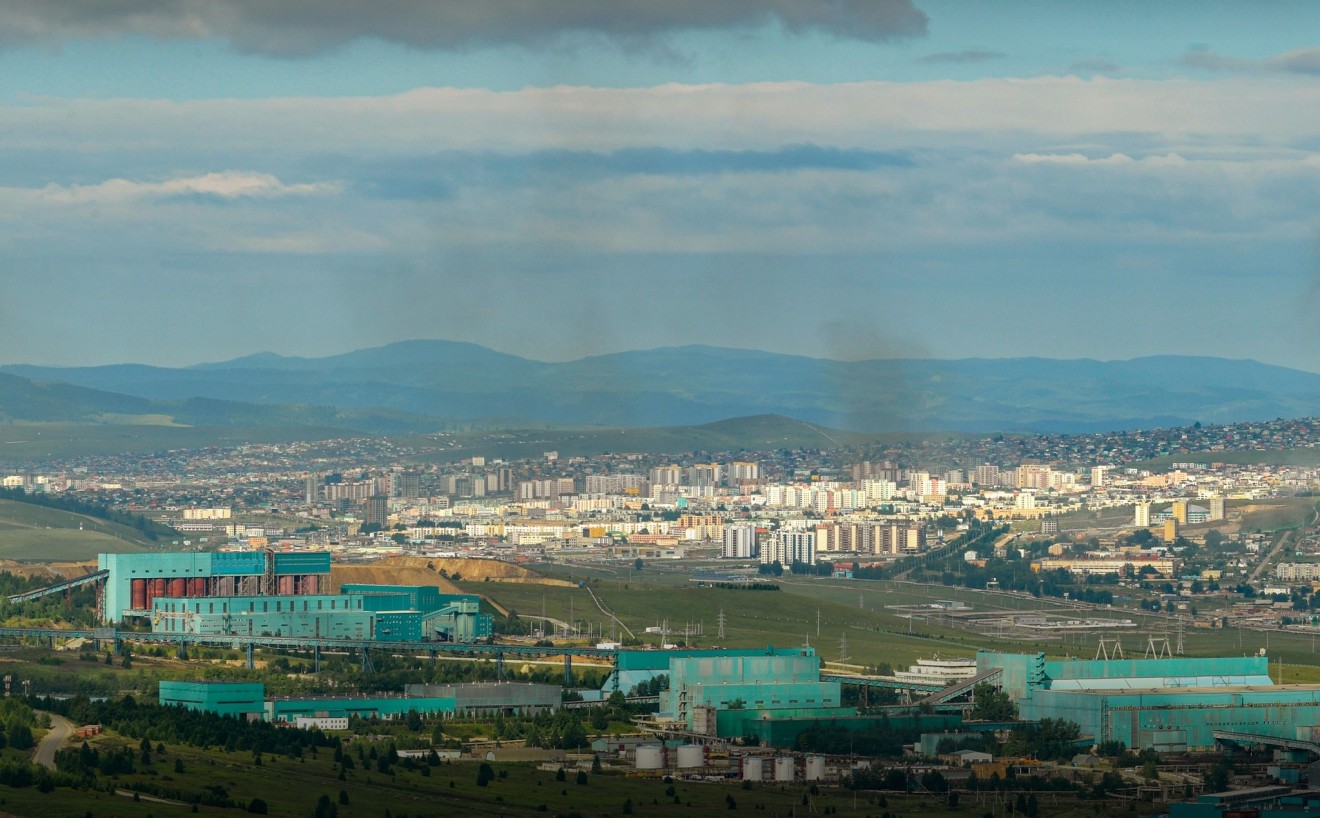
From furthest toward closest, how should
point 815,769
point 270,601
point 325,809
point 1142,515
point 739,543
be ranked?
1. point 1142,515
2. point 739,543
3. point 270,601
4. point 815,769
5. point 325,809

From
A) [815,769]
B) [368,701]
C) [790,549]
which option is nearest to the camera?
[815,769]

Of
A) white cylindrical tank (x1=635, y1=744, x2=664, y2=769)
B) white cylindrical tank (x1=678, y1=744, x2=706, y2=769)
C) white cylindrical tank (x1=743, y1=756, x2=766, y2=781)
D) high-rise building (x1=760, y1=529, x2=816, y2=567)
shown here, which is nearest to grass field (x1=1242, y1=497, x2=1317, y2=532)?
high-rise building (x1=760, y1=529, x2=816, y2=567)

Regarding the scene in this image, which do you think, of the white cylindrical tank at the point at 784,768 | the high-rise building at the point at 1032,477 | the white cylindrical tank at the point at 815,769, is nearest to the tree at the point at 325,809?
the white cylindrical tank at the point at 784,768

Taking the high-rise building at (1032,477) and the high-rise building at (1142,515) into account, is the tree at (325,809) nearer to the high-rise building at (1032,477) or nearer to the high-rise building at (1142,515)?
the high-rise building at (1142,515)

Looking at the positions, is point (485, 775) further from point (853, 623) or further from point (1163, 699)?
point (853, 623)

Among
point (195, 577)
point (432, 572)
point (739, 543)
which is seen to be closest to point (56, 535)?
point (432, 572)

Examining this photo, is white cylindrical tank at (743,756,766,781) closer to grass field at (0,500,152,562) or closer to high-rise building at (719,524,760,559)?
grass field at (0,500,152,562)

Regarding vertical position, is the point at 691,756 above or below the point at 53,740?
below
